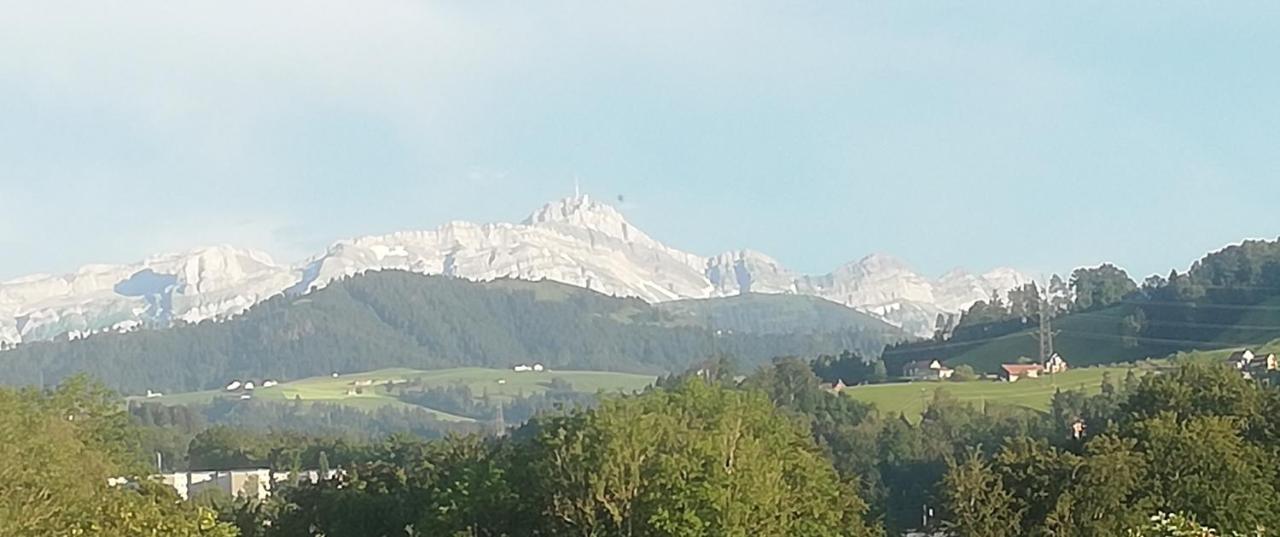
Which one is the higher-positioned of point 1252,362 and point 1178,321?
point 1178,321

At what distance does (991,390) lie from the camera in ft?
492

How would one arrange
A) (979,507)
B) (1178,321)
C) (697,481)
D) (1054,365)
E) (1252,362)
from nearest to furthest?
(697,481)
(979,507)
(1252,362)
(1054,365)
(1178,321)

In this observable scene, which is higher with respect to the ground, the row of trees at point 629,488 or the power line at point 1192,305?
the power line at point 1192,305

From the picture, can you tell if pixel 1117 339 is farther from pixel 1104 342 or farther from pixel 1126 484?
pixel 1126 484

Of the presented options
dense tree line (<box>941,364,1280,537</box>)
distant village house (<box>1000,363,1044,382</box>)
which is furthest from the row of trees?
distant village house (<box>1000,363,1044,382</box>)

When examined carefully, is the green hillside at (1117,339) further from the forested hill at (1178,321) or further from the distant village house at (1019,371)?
the distant village house at (1019,371)

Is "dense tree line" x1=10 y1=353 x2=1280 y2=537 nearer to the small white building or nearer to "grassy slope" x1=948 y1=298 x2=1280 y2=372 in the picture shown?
the small white building

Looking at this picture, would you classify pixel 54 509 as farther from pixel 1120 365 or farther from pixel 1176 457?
pixel 1120 365

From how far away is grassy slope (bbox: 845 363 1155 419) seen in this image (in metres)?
139

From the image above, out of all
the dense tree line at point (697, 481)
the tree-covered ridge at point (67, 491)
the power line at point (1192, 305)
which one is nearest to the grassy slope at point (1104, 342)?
the power line at point (1192, 305)

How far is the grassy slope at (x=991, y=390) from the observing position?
139 metres

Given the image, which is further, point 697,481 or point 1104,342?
point 1104,342

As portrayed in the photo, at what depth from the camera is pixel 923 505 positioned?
319 ft

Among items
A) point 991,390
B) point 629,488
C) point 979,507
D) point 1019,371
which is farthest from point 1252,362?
point 629,488
